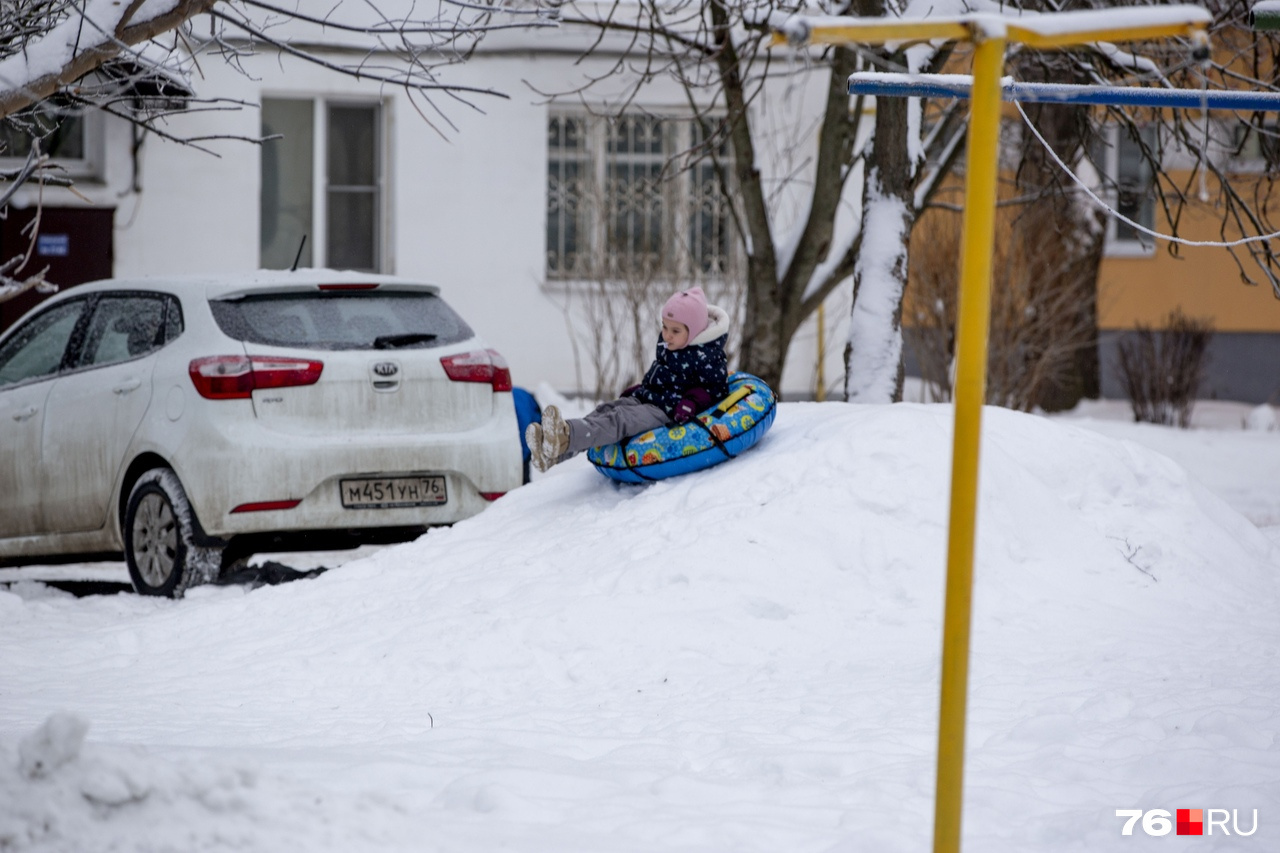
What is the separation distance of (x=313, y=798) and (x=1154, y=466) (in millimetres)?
4602

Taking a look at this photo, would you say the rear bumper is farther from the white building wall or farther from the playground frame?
the white building wall

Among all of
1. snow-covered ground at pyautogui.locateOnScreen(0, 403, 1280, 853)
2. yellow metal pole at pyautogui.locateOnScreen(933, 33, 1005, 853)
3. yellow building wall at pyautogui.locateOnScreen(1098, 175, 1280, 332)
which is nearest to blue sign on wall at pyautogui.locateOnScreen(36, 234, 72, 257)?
snow-covered ground at pyautogui.locateOnScreen(0, 403, 1280, 853)

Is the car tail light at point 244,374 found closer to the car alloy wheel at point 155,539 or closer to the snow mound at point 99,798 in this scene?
the car alloy wheel at point 155,539

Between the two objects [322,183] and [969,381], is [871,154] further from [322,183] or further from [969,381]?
[322,183]

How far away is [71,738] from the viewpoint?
3.24m

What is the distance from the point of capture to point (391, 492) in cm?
718

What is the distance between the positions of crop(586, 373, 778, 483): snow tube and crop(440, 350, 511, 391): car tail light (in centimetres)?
98

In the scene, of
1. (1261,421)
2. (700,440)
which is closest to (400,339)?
(700,440)

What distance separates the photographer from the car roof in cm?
723

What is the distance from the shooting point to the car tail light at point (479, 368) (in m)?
7.38

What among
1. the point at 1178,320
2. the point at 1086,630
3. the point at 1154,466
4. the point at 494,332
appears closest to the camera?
the point at 1086,630

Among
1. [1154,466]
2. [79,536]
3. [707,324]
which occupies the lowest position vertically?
[79,536]

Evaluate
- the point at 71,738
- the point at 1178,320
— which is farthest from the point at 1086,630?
the point at 1178,320

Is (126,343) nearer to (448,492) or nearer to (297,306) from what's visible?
(297,306)
